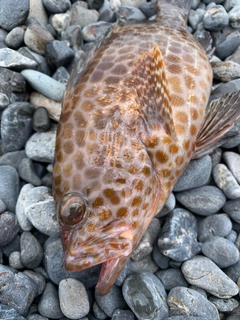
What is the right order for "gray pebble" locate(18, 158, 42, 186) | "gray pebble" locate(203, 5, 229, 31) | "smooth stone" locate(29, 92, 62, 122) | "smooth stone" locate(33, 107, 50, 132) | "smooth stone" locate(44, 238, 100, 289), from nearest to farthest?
"smooth stone" locate(44, 238, 100, 289), "gray pebble" locate(18, 158, 42, 186), "smooth stone" locate(33, 107, 50, 132), "smooth stone" locate(29, 92, 62, 122), "gray pebble" locate(203, 5, 229, 31)

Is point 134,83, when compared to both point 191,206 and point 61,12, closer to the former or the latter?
point 191,206

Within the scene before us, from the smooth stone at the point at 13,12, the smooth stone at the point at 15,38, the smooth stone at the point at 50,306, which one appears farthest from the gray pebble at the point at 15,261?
the smooth stone at the point at 13,12

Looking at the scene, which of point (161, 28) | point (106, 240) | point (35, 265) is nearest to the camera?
point (106, 240)

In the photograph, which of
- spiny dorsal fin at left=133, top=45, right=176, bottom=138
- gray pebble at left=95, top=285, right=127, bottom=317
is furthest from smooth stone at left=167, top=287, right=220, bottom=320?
spiny dorsal fin at left=133, top=45, right=176, bottom=138

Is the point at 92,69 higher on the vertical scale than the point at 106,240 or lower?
higher

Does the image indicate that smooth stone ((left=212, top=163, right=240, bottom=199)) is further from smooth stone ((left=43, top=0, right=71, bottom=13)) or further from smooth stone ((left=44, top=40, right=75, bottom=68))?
smooth stone ((left=43, top=0, right=71, bottom=13))

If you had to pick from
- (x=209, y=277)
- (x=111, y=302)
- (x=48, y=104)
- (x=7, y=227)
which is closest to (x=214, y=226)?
(x=209, y=277)

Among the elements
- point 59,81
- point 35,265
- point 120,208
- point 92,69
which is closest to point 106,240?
point 120,208
